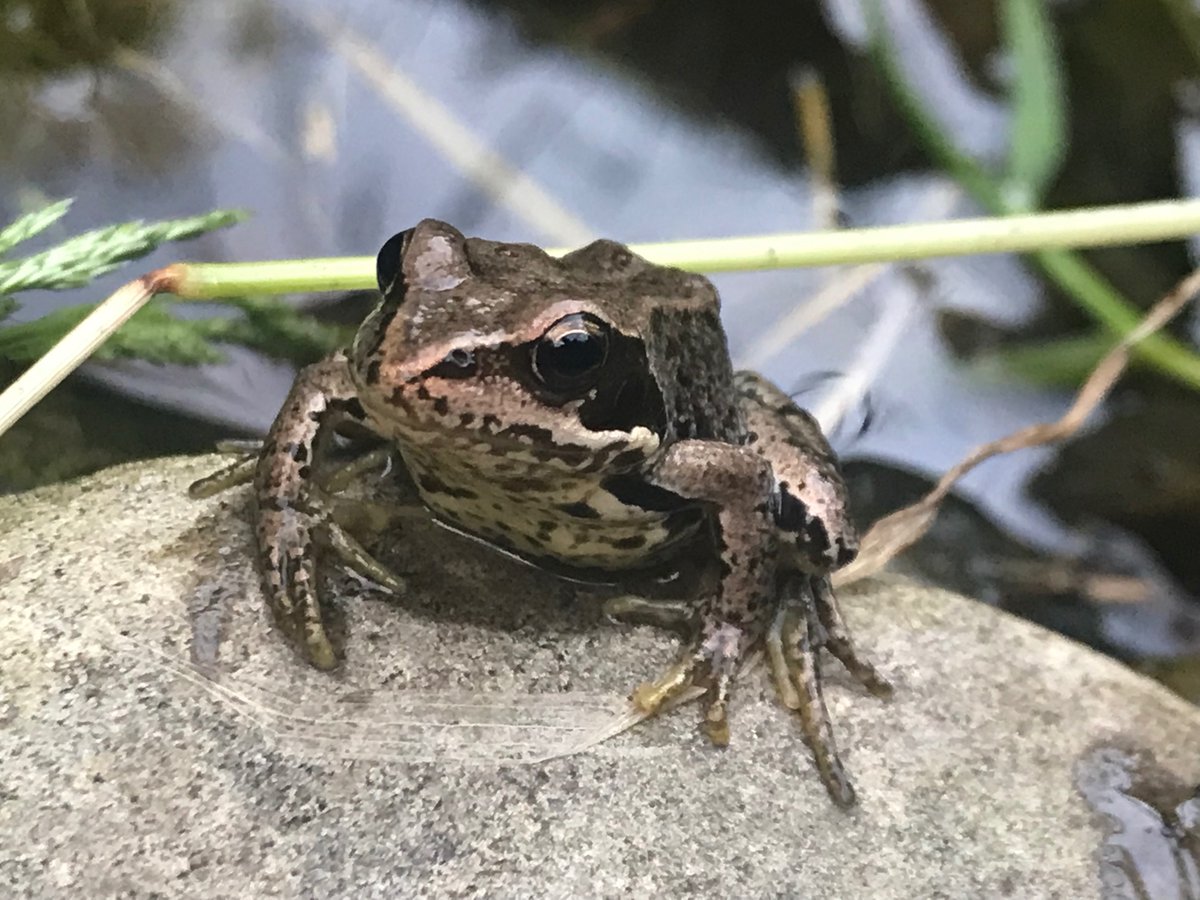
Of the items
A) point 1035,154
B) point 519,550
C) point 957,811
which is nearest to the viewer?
point 957,811

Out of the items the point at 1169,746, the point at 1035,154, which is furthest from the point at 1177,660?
the point at 1035,154

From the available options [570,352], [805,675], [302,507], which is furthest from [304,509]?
[805,675]

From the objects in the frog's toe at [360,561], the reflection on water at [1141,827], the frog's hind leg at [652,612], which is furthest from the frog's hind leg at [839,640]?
the frog's toe at [360,561]

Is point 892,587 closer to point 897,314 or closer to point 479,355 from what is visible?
point 479,355

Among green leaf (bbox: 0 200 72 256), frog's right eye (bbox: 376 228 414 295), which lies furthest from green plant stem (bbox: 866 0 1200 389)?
green leaf (bbox: 0 200 72 256)

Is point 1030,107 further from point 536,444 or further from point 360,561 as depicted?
point 360,561

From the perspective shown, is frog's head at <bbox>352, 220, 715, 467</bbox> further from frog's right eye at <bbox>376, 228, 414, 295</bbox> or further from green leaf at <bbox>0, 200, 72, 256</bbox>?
green leaf at <bbox>0, 200, 72, 256</bbox>

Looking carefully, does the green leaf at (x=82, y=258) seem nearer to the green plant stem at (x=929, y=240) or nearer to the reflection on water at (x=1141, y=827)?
the green plant stem at (x=929, y=240)
